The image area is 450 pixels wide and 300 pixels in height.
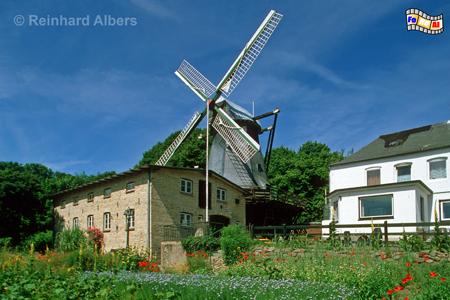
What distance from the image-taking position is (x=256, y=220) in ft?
134

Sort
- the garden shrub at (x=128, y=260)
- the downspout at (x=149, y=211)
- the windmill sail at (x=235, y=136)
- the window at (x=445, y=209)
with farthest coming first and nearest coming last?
the windmill sail at (x=235, y=136), the window at (x=445, y=209), the downspout at (x=149, y=211), the garden shrub at (x=128, y=260)

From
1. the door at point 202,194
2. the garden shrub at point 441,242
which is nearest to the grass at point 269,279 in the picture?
the garden shrub at point 441,242

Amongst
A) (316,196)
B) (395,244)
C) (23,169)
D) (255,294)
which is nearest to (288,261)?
(395,244)

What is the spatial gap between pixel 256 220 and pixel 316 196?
11999 millimetres

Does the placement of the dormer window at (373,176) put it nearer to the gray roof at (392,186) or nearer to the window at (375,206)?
the gray roof at (392,186)

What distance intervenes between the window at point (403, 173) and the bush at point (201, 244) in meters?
14.7

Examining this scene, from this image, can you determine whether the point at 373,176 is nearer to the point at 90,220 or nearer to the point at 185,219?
the point at 185,219

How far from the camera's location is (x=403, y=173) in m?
A: 33.1

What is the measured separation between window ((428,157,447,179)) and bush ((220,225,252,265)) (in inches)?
617

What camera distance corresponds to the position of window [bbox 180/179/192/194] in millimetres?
32531

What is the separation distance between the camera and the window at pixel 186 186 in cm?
3253

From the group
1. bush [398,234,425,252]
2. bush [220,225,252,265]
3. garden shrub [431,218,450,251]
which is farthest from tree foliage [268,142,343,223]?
garden shrub [431,218,450,251]

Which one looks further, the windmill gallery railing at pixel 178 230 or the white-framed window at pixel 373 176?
the white-framed window at pixel 373 176

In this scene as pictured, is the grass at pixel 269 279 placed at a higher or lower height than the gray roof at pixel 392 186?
lower
